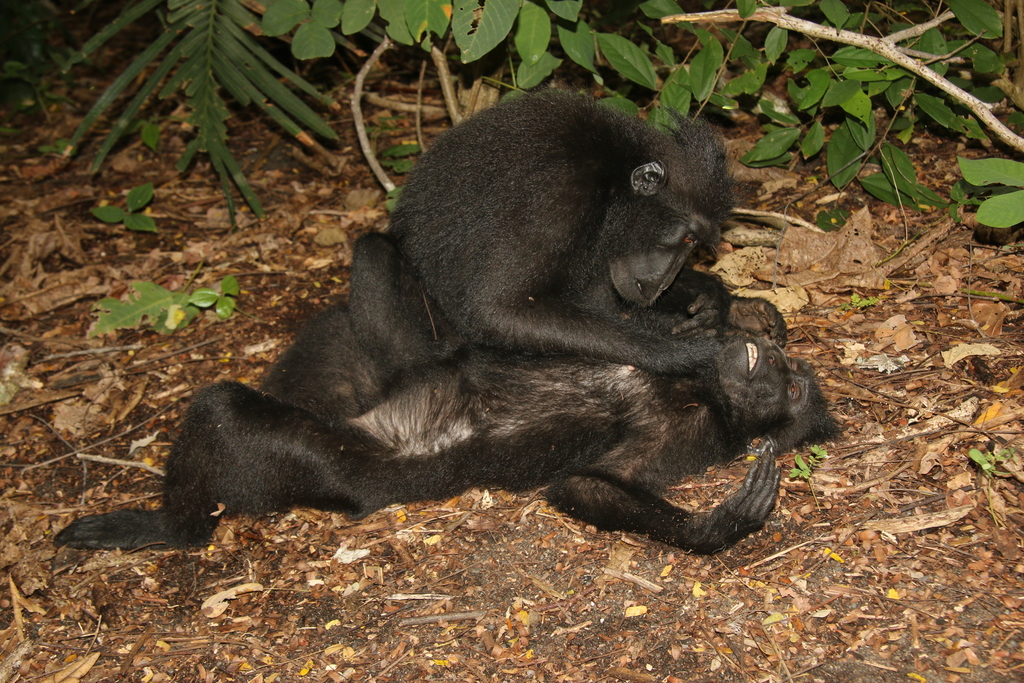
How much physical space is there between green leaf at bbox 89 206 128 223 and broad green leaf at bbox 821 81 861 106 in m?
6.07

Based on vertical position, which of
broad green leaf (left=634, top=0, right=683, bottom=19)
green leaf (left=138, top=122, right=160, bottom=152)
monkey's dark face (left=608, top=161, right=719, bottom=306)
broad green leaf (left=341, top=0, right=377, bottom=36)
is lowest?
monkey's dark face (left=608, top=161, right=719, bottom=306)

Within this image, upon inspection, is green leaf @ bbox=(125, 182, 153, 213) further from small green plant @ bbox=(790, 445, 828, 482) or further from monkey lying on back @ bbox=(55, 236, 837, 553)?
small green plant @ bbox=(790, 445, 828, 482)

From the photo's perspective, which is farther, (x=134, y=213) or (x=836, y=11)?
(x=134, y=213)

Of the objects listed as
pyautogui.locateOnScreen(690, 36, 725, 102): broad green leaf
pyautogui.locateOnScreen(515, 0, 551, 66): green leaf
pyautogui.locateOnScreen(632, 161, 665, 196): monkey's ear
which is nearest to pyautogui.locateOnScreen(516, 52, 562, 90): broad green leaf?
pyautogui.locateOnScreen(515, 0, 551, 66): green leaf

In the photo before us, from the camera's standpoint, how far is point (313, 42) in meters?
5.36

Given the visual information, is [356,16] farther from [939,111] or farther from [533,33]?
[939,111]

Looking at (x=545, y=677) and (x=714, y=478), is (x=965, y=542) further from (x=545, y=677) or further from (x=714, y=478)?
(x=545, y=677)

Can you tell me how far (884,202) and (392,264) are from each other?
3.95 meters

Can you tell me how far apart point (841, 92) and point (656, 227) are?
75.2 inches

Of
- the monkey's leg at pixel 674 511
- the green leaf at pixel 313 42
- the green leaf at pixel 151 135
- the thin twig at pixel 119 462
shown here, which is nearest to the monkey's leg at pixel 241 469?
the thin twig at pixel 119 462

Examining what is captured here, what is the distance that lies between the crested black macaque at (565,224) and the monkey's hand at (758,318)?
68 mm

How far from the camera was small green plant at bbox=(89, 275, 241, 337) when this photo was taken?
6332 mm

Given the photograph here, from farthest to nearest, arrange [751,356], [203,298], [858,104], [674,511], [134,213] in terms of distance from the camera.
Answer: [134,213]
[203,298]
[858,104]
[751,356]
[674,511]

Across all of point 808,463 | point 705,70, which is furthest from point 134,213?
point 808,463
